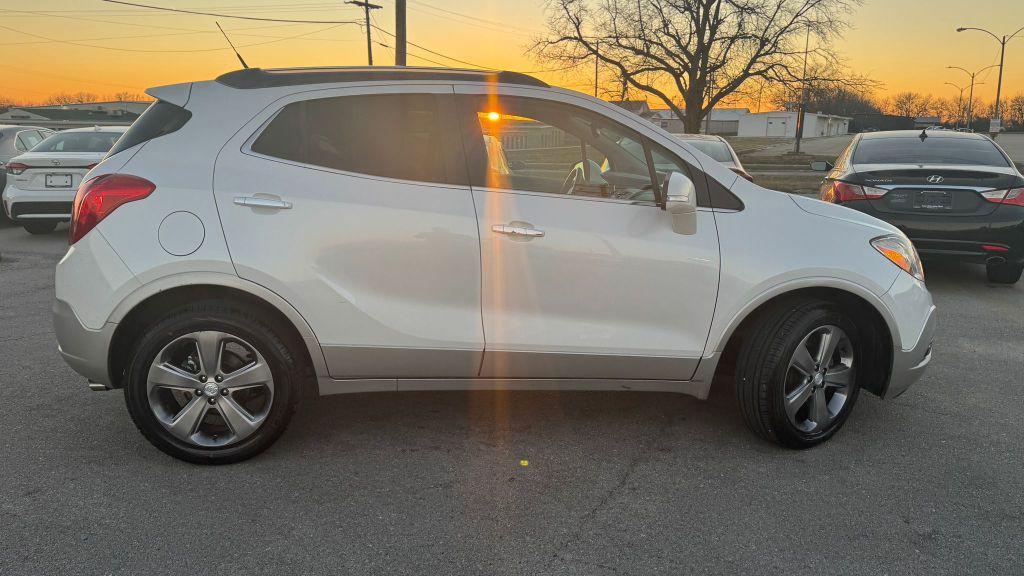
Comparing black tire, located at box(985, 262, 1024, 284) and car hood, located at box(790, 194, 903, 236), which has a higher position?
car hood, located at box(790, 194, 903, 236)

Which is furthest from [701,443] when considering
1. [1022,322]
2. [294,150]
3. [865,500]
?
[1022,322]

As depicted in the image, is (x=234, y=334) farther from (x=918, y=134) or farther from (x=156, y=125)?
(x=918, y=134)

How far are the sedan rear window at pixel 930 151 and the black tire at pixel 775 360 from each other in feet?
15.2

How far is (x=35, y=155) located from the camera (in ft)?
32.9

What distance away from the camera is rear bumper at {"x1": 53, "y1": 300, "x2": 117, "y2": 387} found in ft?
10.5

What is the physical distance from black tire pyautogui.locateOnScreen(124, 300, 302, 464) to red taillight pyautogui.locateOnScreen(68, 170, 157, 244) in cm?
51

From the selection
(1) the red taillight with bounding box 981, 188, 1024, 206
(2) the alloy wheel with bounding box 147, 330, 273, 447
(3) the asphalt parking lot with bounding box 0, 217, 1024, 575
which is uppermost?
(1) the red taillight with bounding box 981, 188, 1024, 206

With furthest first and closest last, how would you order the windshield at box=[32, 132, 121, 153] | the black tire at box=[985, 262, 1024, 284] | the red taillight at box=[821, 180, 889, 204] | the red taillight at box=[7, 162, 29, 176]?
1. the windshield at box=[32, 132, 121, 153]
2. the red taillight at box=[7, 162, 29, 176]
3. the black tire at box=[985, 262, 1024, 284]
4. the red taillight at box=[821, 180, 889, 204]

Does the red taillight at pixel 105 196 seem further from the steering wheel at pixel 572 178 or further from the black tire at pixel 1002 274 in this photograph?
the black tire at pixel 1002 274

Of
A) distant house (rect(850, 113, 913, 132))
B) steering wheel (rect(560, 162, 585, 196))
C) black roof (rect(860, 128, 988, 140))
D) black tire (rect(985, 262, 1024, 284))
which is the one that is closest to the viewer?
steering wheel (rect(560, 162, 585, 196))

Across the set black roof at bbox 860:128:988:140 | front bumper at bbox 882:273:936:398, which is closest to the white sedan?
black roof at bbox 860:128:988:140

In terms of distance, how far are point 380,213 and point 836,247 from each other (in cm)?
215

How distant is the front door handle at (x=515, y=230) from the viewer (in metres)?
3.28

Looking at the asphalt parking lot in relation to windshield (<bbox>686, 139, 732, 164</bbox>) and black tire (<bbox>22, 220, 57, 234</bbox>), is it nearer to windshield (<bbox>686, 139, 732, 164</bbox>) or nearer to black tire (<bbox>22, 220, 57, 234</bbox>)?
windshield (<bbox>686, 139, 732, 164</bbox>)
